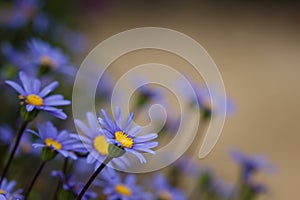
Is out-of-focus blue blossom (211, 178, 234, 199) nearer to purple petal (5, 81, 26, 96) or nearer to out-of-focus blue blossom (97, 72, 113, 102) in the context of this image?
out-of-focus blue blossom (97, 72, 113, 102)

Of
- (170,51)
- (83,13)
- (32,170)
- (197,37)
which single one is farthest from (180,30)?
(32,170)

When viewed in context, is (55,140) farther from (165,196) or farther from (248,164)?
(248,164)

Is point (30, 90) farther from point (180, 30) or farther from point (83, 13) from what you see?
point (180, 30)

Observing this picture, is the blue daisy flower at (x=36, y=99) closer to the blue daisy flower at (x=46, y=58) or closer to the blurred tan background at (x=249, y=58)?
the blue daisy flower at (x=46, y=58)

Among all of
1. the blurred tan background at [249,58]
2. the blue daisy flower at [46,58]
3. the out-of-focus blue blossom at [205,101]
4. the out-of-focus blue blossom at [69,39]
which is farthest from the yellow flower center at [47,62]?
the blurred tan background at [249,58]

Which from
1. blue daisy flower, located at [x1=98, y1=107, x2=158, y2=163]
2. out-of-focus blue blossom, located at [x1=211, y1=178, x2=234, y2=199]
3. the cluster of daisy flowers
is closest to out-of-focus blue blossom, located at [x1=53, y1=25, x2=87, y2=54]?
the cluster of daisy flowers
